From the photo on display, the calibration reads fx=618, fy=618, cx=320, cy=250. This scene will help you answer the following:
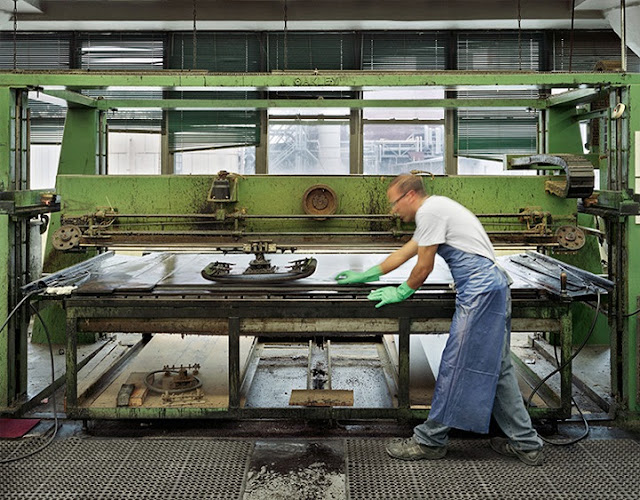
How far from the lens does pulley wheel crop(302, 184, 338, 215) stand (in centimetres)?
330

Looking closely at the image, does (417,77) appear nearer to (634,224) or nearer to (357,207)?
(357,207)

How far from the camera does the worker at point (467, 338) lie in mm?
2686

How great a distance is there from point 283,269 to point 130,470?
125cm

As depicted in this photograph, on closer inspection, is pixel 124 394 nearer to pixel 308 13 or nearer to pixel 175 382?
pixel 175 382

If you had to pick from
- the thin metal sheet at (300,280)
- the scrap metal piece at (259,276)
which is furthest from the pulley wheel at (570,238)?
the scrap metal piece at (259,276)

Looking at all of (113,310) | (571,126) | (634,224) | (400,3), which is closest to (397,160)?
(400,3)

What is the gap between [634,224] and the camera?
3.21 meters

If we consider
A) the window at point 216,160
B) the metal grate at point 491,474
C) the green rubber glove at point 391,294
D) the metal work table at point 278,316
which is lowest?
the metal grate at point 491,474

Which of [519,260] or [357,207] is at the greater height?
[357,207]

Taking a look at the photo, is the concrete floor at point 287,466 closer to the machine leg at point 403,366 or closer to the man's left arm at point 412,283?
the machine leg at point 403,366

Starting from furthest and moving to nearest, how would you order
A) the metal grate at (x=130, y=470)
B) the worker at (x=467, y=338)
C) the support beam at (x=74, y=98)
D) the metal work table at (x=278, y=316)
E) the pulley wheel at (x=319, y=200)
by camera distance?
1. the support beam at (x=74, y=98)
2. the pulley wheel at (x=319, y=200)
3. the metal work table at (x=278, y=316)
4. the worker at (x=467, y=338)
5. the metal grate at (x=130, y=470)

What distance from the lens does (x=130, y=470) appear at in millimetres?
2689

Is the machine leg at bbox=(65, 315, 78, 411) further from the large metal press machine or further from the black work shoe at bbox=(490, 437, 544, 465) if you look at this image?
the black work shoe at bbox=(490, 437, 544, 465)

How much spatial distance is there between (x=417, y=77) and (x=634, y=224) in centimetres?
136
